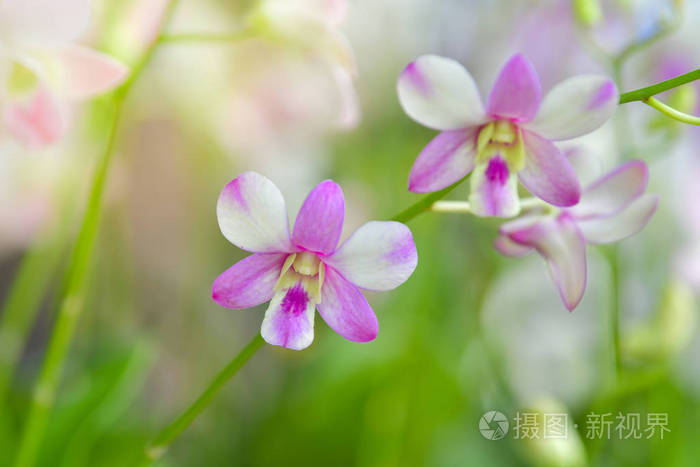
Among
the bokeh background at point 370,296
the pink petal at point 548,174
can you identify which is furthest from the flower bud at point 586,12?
the pink petal at point 548,174

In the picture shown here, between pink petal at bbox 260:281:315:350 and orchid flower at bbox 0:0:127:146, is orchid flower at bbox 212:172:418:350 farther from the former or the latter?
orchid flower at bbox 0:0:127:146

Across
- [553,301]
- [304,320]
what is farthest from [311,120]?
[304,320]

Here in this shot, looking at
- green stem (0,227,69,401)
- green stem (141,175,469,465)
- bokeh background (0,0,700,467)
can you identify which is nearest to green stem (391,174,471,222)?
green stem (141,175,469,465)

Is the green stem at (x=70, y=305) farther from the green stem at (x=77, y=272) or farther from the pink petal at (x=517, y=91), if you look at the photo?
the pink petal at (x=517, y=91)

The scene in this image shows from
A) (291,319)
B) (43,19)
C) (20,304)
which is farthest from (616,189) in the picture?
(20,304)

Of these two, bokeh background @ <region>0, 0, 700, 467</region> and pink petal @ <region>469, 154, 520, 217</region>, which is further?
bokeh background @ <region>0, 0, 700, 467</region>

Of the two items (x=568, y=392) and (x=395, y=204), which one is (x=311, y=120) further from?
(x=568, y=392)

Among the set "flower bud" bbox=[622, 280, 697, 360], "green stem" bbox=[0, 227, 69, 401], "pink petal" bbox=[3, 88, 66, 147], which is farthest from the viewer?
"green stem" bbox=[0, 227, 69, 401]
